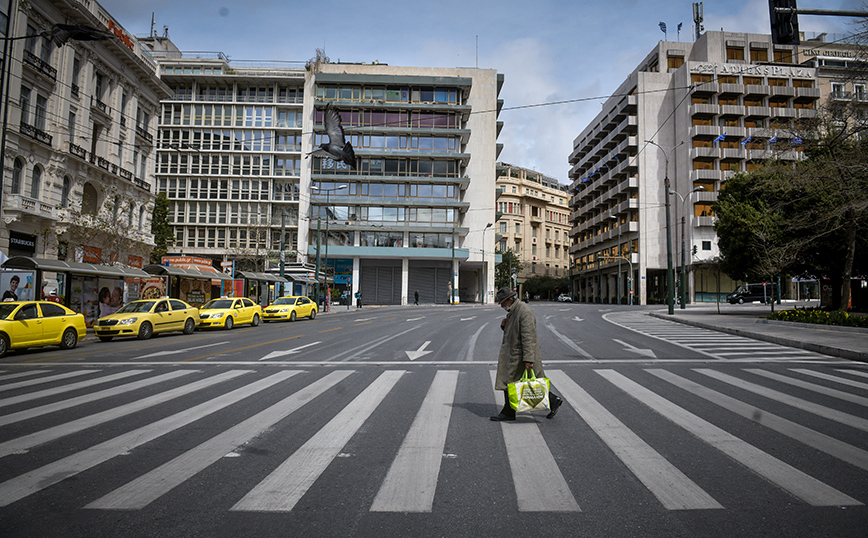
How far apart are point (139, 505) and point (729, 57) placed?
7192 centimetres

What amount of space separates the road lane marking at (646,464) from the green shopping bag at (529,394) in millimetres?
662

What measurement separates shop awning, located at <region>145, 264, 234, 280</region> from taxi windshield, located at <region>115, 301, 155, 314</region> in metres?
7.30

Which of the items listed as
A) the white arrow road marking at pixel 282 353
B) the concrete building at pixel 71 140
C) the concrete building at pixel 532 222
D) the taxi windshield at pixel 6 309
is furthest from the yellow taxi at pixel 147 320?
the concrete building at pixel 532 222

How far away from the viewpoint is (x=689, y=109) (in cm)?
5825

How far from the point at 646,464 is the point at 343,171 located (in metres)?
57.8

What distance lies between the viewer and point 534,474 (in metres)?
4.41

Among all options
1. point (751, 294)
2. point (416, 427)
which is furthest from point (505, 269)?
point (416, 427)

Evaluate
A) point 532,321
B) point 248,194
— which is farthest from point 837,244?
point 248,194

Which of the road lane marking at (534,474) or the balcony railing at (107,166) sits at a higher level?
the balcony railing at (107,166)

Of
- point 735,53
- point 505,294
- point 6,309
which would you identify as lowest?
point 6,309

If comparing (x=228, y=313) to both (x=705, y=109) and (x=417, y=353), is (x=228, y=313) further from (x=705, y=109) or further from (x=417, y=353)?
(x=705, y=109)

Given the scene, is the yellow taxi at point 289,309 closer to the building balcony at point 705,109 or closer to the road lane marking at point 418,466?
the road lane marking at point 418,466

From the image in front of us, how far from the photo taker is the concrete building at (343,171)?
2327 inches

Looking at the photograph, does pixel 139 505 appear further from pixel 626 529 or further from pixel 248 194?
pixel 248 194
